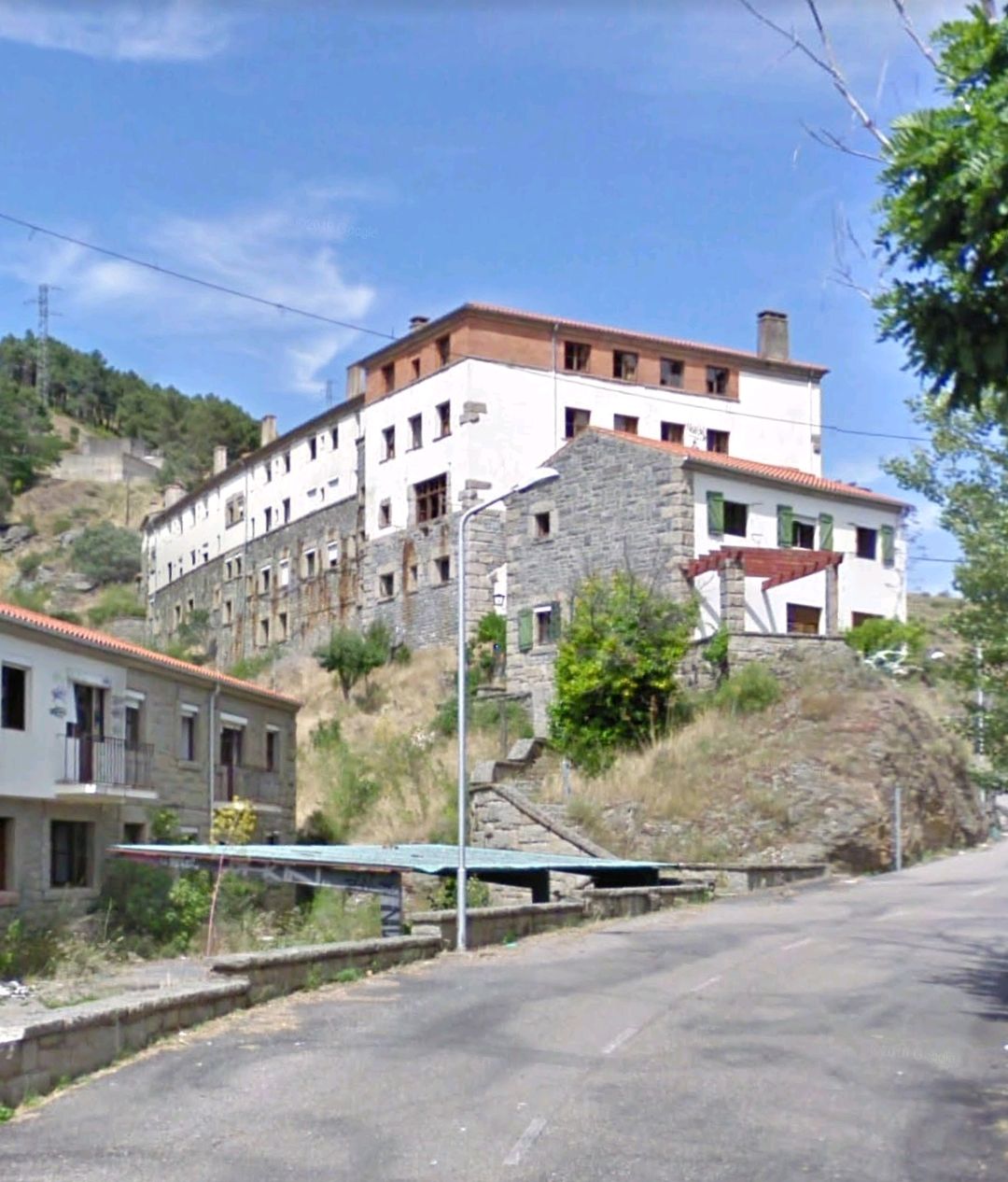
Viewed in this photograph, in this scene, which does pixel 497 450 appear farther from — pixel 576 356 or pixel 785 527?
pixel 785 527

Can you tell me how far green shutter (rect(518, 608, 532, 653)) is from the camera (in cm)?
4650

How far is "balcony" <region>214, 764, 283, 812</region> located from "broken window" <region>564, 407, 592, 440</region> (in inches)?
700

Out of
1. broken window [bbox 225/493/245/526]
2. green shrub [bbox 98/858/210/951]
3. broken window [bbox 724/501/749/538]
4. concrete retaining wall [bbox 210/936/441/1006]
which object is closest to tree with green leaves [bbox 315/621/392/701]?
broken window [bbox 724/501/749/538]

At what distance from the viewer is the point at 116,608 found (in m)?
82.5

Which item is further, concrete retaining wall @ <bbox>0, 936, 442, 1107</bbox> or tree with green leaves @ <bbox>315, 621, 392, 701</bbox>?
tree with green leaves @ <bbox>315, 621, 392, 701</bbox>

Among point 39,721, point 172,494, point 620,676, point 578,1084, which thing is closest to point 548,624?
point 620,676

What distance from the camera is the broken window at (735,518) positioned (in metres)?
44.8

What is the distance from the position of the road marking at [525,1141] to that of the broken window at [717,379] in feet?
156

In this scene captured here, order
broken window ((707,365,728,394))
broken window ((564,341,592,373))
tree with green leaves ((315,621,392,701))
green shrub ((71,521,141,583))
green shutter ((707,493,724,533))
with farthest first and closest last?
green shrub ((71,521,141,583)) < broken window ((707,365,728,394)) < broken window ((564,341,592,373)) < tree with green leaves ((315,621,392,701)) < green shutter ((707,493,724,533))

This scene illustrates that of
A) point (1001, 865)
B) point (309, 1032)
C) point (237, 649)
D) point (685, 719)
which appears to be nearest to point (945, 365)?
point (309, 1032)

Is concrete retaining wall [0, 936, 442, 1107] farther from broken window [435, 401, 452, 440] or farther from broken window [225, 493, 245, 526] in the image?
broken window [225, 493, 245, 526]

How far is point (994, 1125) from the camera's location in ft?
33.7

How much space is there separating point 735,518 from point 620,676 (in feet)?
23.1

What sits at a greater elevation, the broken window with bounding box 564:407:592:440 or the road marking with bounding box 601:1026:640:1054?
the broken window with bounding box 564:407:592:440
